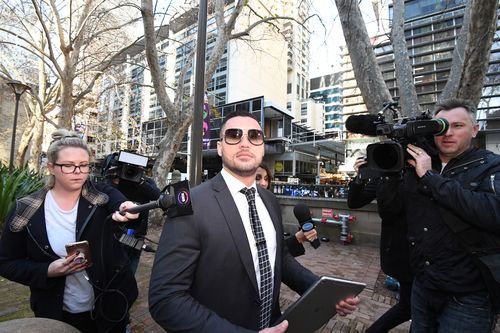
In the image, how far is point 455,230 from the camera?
72.9 inches

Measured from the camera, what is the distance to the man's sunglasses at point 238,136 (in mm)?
1748

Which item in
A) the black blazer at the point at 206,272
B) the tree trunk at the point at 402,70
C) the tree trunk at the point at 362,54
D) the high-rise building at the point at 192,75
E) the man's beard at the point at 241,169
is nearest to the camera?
the black blazer at the point at 206,272

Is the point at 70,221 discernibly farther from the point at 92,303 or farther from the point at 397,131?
the point at 397,131

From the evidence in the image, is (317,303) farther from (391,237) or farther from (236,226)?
(391,237)

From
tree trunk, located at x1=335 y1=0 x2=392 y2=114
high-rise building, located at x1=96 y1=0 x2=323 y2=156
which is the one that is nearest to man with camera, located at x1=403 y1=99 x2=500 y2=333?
tree trunk, located at x1=335 y1=0 x2=392 y2=114

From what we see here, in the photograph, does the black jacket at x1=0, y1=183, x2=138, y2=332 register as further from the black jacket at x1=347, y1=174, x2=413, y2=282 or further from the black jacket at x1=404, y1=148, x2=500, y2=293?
the black jacket at x1=404, y1=148, x2=500, y2=293

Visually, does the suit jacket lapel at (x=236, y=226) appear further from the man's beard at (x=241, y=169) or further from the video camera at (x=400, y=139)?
the video camera at (x=400, y=139)

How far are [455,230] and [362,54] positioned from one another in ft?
10.5

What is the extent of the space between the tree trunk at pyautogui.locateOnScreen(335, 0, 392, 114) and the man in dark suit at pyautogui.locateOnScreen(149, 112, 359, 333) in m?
3.26

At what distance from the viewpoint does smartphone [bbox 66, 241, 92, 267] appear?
190 cm

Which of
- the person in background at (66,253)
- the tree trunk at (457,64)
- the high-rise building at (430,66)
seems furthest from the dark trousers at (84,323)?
the high-rise building at (430,66)

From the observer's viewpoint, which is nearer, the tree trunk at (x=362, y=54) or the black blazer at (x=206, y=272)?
the black blazer at (x=206, y=272)

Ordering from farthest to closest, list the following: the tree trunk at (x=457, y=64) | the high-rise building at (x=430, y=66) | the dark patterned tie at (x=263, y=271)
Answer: the high-rise building at (x=430, y=66)
the tree trunk at (x=457, y=64)
the dark patterned tie at (x=263, y=271)

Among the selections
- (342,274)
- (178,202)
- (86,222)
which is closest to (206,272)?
(178,202)
